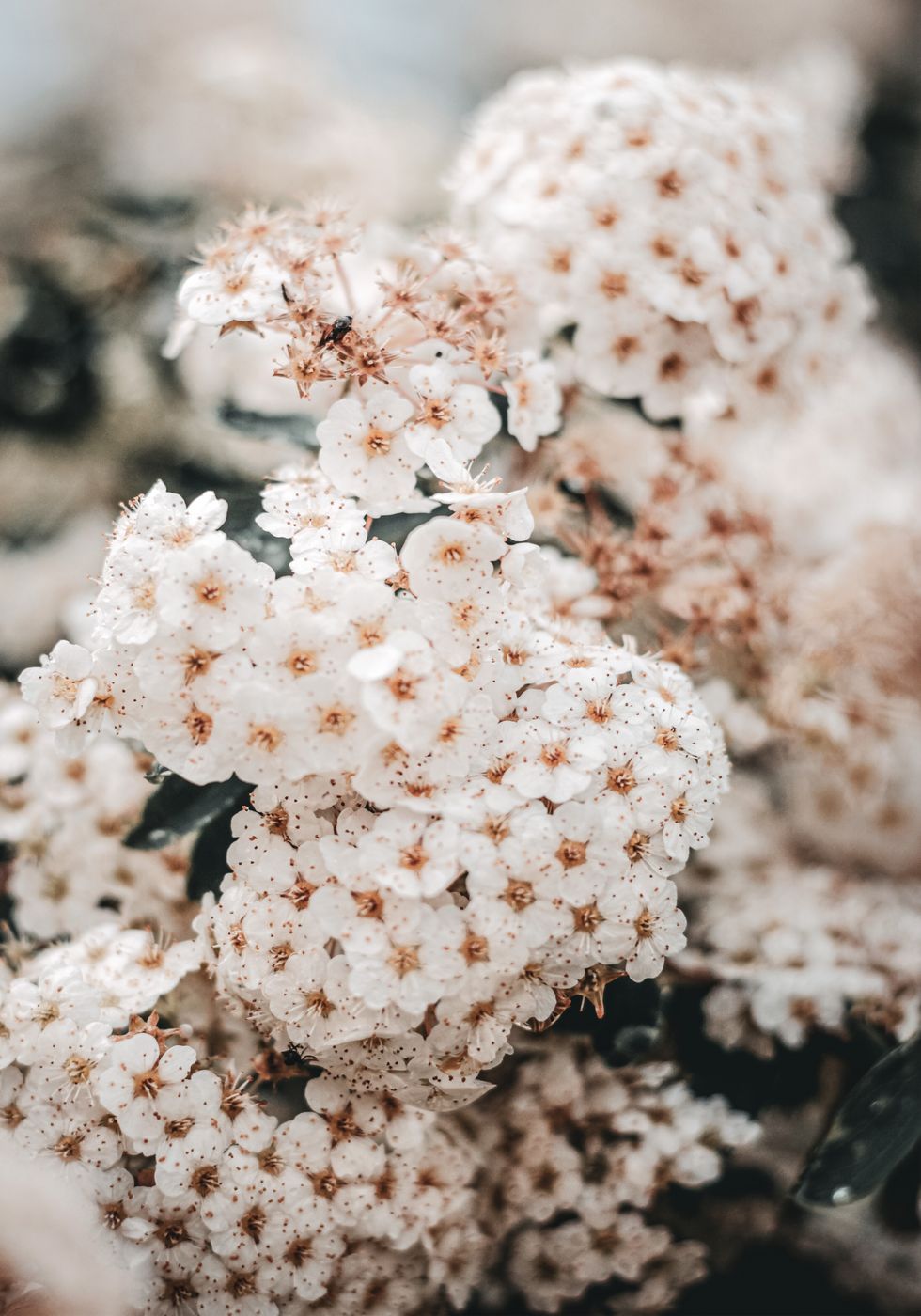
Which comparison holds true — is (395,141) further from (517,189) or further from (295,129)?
(517,189)

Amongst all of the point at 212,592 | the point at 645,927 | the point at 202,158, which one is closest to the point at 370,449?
the point at 212,592

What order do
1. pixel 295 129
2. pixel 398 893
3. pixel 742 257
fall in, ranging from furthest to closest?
pixel 295 129
pixel 742 257
pixel 398 893

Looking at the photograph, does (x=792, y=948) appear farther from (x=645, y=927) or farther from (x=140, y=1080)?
(x=140, y=1080)

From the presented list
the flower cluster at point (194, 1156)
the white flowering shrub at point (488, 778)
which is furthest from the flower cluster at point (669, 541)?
the flower cluster at point (194, 1156)

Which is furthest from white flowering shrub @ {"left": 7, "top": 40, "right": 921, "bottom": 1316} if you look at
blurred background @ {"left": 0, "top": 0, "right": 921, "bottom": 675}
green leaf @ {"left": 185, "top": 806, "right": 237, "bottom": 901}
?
blurred background @ {"left": 0, "top": 0, "right": 921, "bottom": 675}

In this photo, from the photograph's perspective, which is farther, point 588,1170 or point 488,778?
point 588,1170

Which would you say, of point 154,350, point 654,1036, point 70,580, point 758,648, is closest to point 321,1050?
point 654,1036

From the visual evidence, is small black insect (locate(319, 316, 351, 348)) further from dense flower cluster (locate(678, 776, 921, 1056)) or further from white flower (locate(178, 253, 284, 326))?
dense flower cluster (locate(678, 776, 921, 1056))
